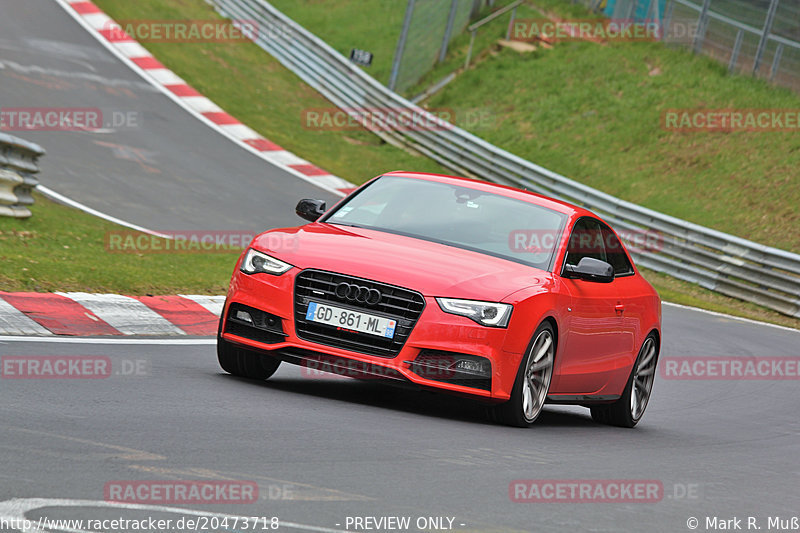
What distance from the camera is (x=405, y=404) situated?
328 inches

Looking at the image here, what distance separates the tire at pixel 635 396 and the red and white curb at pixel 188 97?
14553 millimetres

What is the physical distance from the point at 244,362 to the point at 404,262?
1.36 metres

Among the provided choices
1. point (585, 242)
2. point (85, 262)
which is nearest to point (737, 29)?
point (85, 262)

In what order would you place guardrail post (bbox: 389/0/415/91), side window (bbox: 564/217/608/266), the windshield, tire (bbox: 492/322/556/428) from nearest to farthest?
1. tire (bbox: 492/322/556/428)
2. the windshield
3. side window (bbox: 564/217/608/266)
4. guardrail post (bbox: 389/0/415/91)

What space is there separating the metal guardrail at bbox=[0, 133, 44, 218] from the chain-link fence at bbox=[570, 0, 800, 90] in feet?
66.0

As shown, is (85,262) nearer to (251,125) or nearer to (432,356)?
(432,356)

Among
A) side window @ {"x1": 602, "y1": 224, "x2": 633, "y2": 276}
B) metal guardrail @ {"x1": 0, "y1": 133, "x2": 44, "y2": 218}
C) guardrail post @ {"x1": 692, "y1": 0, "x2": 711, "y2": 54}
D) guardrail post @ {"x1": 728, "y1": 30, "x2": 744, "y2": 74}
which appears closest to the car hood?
side window @ {"x1": 602, "y1": 224, "x2": 633, "y2": 276}

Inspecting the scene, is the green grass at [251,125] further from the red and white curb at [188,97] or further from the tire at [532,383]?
the tire at [532,383]

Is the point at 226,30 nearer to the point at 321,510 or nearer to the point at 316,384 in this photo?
the point at 316,384

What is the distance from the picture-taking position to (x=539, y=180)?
26.0 m

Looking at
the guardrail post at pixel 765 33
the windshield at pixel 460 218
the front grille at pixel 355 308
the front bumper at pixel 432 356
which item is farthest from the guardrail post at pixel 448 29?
the front bumper at pixel 432 356

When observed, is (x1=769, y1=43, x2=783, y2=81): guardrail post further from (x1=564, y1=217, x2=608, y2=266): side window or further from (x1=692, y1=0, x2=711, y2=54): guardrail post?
(x1=564, y1=217, x2=608, y2=266): side window

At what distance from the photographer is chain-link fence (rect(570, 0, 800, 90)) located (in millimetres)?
29047

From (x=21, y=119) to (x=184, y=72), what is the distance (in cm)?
832
